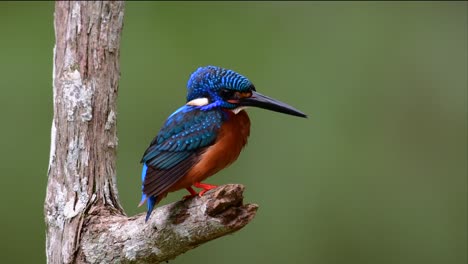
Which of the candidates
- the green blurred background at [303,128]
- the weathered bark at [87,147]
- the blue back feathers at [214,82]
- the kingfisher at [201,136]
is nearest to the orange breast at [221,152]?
the kingfisher at [201,136]

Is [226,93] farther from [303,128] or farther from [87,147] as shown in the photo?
[303,128]

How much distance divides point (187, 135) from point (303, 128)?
285cm

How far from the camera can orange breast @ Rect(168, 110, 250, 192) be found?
3975mm

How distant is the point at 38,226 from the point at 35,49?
1.41 metres

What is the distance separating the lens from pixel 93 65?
4121 millimetres

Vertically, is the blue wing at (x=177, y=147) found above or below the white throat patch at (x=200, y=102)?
below

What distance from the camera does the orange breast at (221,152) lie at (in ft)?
13.0

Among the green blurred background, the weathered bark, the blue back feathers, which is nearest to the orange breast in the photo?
the blue back feathers

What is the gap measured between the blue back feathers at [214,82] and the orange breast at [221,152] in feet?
0.45

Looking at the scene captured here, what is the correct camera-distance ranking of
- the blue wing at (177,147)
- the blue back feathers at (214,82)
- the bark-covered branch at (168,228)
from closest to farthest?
the bark-covered branch at (168,228) → the blue wing at (177,147) → the blue back feathers at (214,82)

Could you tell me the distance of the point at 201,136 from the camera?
4.02 metres

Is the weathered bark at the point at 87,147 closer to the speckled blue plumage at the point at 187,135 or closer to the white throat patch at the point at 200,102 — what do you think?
the speckled blue plumage at the point at 187,135

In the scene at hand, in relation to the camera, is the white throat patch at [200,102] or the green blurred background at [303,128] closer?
the white throat patch at [200,102]

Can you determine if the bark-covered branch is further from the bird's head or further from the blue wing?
the bird's head
